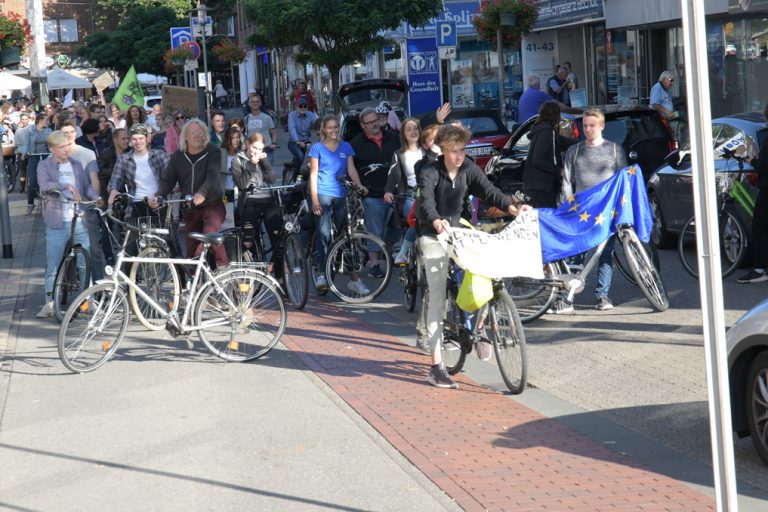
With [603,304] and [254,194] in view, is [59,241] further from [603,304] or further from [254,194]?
[603,304]

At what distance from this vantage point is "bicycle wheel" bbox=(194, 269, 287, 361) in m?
9.02

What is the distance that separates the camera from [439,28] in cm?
2433

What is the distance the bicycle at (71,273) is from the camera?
1085 cm

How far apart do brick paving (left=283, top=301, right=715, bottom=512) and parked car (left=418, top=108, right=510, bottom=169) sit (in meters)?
10.4

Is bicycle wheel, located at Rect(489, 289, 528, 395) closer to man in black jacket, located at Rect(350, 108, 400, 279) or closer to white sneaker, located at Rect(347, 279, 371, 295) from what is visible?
white sneaker, located at Rect(347, 279, 371, 295)

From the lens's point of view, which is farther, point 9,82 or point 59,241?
point 9,82

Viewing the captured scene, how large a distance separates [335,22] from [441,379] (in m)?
20.5

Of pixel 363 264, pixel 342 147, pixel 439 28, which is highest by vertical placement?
pixel 439 28

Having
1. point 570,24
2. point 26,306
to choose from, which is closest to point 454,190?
point 26,306

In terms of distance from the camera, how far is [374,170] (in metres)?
12.4

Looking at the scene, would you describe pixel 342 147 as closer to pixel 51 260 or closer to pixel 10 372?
pixel 51 260

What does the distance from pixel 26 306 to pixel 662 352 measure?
6820 millimetres

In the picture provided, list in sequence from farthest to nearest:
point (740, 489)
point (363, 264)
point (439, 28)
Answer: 1. point (439, 28)
2. point (363, 264)
3. point (740, 489)

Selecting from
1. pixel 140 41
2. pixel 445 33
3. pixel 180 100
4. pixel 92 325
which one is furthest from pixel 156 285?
pixel 140 41
